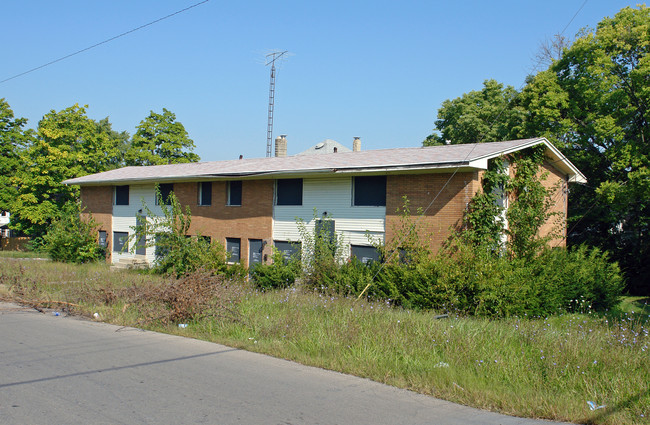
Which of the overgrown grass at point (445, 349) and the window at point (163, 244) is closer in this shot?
the overgrown grass at point (445, 349)

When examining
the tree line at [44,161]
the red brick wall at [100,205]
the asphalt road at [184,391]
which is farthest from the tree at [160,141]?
the asphalt road at [184,391]

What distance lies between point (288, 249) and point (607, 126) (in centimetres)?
1532

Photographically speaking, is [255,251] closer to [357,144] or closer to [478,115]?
[357,144]

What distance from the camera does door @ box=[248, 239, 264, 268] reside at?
899 inches

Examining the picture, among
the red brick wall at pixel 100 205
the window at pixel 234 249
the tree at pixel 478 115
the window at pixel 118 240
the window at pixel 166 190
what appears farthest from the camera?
the tree at pixel 478 115

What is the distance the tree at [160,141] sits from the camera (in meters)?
48.6

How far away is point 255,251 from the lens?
75.5 ft

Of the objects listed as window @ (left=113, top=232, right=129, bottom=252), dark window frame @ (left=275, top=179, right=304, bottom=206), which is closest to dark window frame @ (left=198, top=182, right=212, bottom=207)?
dark window frame @ (left=275, top=179, right=304, bottom=206)

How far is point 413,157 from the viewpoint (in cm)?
1833

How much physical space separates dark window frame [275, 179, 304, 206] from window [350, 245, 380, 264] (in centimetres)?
331

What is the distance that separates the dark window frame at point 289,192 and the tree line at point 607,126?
8229 mm

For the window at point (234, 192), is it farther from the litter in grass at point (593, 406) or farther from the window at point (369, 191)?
the litter in grass at point (593, 406)

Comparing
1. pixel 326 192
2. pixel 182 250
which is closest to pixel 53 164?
pixel 182 250

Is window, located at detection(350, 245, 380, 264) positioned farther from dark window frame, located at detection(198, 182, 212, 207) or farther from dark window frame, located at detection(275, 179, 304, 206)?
dark window frame, located at detection(198, 182, 212, 207)
